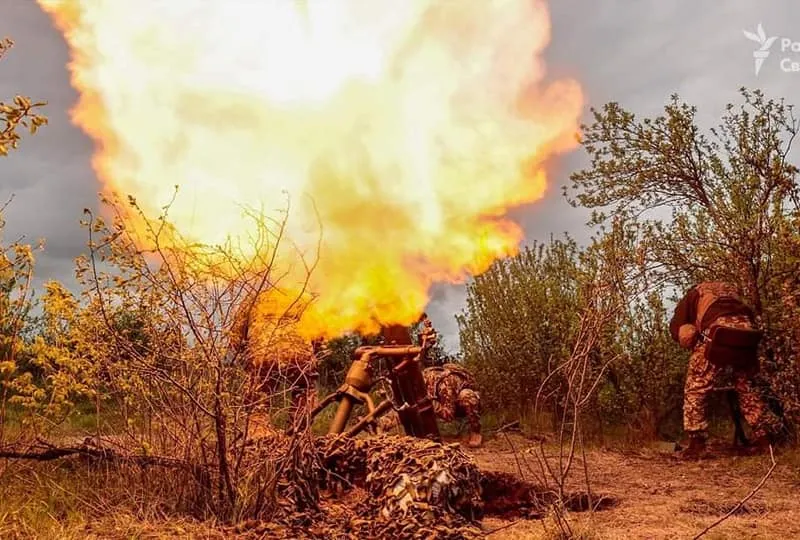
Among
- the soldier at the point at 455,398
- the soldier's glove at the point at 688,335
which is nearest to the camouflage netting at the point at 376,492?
the soldier at the point at 455,398

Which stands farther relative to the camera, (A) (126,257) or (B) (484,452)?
(B) (484,452)

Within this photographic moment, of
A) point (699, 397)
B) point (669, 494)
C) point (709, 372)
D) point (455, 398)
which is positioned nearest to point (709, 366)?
point (709, 372)

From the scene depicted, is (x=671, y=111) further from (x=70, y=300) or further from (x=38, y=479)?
(x=38, y=479)

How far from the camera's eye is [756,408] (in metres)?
9.69

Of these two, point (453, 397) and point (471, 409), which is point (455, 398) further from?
point (471, 409)

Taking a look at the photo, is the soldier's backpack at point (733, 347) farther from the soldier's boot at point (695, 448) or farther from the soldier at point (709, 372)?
the soldier's boot at point (695, 448)

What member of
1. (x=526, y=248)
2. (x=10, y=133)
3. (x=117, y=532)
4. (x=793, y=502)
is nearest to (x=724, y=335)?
(x=793, y=502)

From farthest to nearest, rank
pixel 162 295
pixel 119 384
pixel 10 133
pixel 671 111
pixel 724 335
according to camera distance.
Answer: pixel 671 111
pixel 724 335
pixel 119 384
pixel 162 295
pixel 10 133

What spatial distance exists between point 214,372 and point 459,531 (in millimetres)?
2213

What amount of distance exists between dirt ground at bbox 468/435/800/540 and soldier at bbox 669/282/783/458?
18.5 inches

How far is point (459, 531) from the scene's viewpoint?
17.4 ft

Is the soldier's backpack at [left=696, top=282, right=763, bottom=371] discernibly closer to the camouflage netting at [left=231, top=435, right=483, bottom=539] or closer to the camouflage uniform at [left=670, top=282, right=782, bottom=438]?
the camouflage uniform at [left=670, top=282, right=782, bottom=438]

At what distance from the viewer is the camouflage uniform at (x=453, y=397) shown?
11297mm

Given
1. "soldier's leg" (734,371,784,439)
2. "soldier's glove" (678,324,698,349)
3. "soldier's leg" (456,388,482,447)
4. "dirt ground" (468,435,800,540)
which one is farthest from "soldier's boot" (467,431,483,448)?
"soldier's leg" (734,371,784,439)
